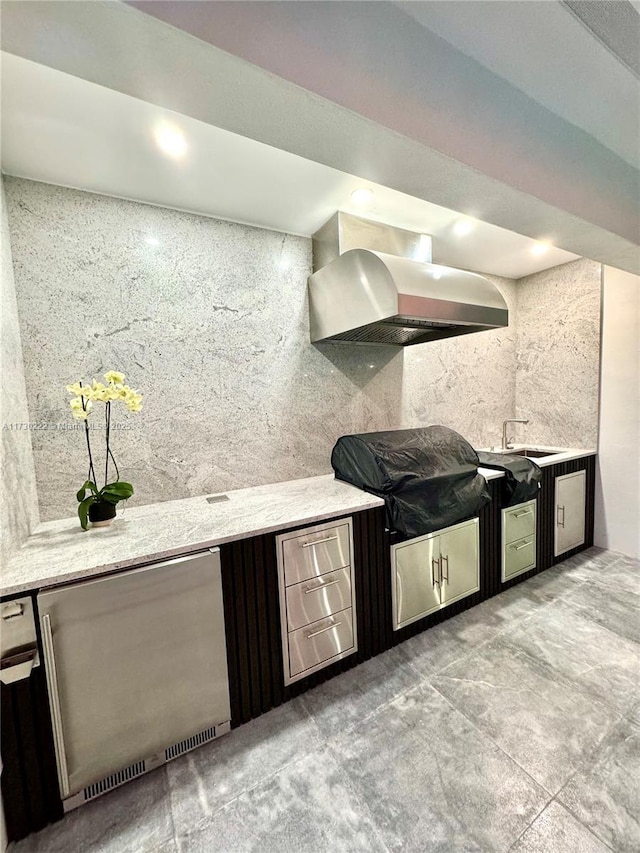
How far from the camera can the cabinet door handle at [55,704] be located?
1108mm

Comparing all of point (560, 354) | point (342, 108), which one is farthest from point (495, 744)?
point (560, 354)

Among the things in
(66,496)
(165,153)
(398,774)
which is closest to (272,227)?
(165,153)

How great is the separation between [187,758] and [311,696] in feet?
1.89

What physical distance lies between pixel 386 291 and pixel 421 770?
2.08 m

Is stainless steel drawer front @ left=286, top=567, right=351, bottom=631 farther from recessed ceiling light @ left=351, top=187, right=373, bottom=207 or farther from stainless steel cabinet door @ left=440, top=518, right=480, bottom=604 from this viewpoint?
recessed ceiling light @ left=351, top=187, right=373, bottom=207

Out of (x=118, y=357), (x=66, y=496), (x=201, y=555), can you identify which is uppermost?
(x=118, y=357)

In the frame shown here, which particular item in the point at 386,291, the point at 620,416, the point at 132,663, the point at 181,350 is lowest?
the point at 132,663

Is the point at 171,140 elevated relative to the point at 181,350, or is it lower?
elevated

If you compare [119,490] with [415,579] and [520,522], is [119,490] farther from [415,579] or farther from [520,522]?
[520,522]

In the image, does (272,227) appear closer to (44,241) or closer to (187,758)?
(44,241)

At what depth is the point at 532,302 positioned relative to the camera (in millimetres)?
3389

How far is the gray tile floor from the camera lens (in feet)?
3.55

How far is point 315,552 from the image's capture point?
1596mm

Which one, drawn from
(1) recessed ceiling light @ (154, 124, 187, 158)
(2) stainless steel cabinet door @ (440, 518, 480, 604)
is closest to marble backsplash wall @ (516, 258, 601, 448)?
(2) stainless steel cabinet door @ (440, 518, 480, 604)
